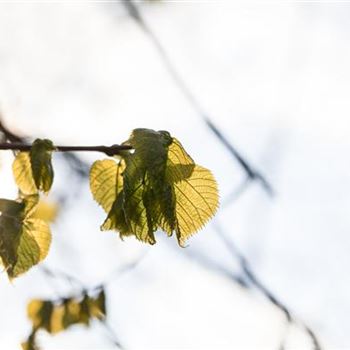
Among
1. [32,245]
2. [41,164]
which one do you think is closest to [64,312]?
[32,245]

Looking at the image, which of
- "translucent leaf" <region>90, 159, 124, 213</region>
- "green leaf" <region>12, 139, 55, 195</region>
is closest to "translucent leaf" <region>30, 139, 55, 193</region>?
"green leaf" <region>12, 139, 55, 195</region>

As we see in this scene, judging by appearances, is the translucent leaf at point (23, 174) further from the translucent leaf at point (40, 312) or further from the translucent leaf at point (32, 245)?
the translucent leaf at point (40, 312)

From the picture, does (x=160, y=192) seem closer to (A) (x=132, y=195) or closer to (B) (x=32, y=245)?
(A) (x=132, y=195)

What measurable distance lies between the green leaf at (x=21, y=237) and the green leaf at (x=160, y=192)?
12cm

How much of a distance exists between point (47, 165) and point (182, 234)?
204 mm

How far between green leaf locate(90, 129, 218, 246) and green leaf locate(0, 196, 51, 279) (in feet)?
0.40

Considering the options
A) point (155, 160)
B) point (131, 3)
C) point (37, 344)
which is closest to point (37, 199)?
point (155, 160)

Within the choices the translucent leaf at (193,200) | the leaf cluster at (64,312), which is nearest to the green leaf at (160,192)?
the translucent leaf at (193,200)

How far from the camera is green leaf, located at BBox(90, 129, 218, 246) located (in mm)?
913

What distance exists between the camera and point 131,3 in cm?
176

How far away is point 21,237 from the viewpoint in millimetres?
1062

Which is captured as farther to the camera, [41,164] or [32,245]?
[32,245]

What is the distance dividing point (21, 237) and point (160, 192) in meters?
0.26

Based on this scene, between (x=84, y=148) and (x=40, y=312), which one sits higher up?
(x=84, y=148)
